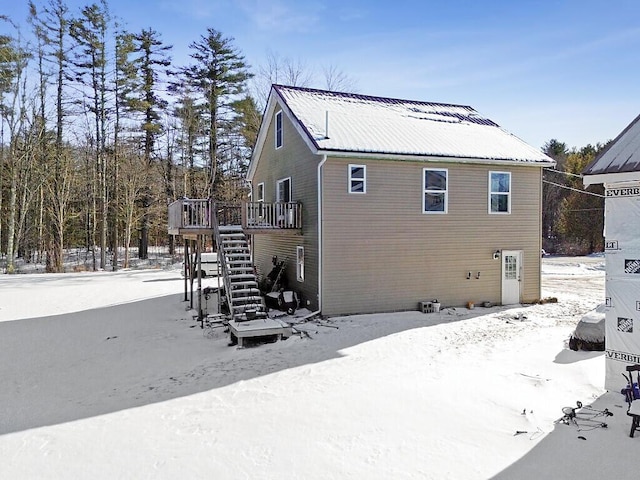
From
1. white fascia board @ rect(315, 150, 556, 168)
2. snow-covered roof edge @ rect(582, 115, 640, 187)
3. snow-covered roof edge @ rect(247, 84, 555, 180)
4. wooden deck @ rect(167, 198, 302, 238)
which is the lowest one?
wooden deck @ rect(167, 198, 302, 238)

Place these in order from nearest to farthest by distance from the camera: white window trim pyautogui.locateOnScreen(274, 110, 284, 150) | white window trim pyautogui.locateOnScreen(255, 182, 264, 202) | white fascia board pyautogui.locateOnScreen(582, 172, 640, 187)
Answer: white fascia board pyautogui.locateOnScreen(582, 172, 640, 187) → white window trim pyautogui.locateOnScreen(274, 110, 284, 150) → white window trim pyautogui.locateOnScreen(255, 182, 264, 202)

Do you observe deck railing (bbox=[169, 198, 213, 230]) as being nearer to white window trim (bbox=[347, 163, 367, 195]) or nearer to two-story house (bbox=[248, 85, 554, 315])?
two-story house (bbox=[248, 85, 554, 315])

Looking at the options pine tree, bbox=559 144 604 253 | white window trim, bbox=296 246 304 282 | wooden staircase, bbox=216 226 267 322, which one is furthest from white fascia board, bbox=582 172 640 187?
pine tree, bbox=559 144 604 253

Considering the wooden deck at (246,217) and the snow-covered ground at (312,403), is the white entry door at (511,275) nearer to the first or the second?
the snow-covered ground at (312,403)

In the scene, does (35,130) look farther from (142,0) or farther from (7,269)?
(142,0)

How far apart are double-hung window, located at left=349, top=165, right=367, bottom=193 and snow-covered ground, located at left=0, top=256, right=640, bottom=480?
362 cm

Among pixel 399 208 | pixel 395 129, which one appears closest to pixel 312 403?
pixel 399 208

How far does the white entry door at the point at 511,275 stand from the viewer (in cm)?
1391

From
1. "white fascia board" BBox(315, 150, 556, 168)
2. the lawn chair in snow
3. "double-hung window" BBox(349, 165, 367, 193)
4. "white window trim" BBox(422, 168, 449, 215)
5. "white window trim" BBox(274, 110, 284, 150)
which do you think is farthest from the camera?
"white window trim" BBox(274, 110, 284, 150)

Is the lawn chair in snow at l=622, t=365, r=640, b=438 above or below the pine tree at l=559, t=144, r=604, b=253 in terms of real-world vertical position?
below

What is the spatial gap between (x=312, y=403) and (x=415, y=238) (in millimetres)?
7761

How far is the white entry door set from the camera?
13.9 meters

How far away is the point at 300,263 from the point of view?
13516 mm

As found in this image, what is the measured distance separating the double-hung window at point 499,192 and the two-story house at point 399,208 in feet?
0.10
